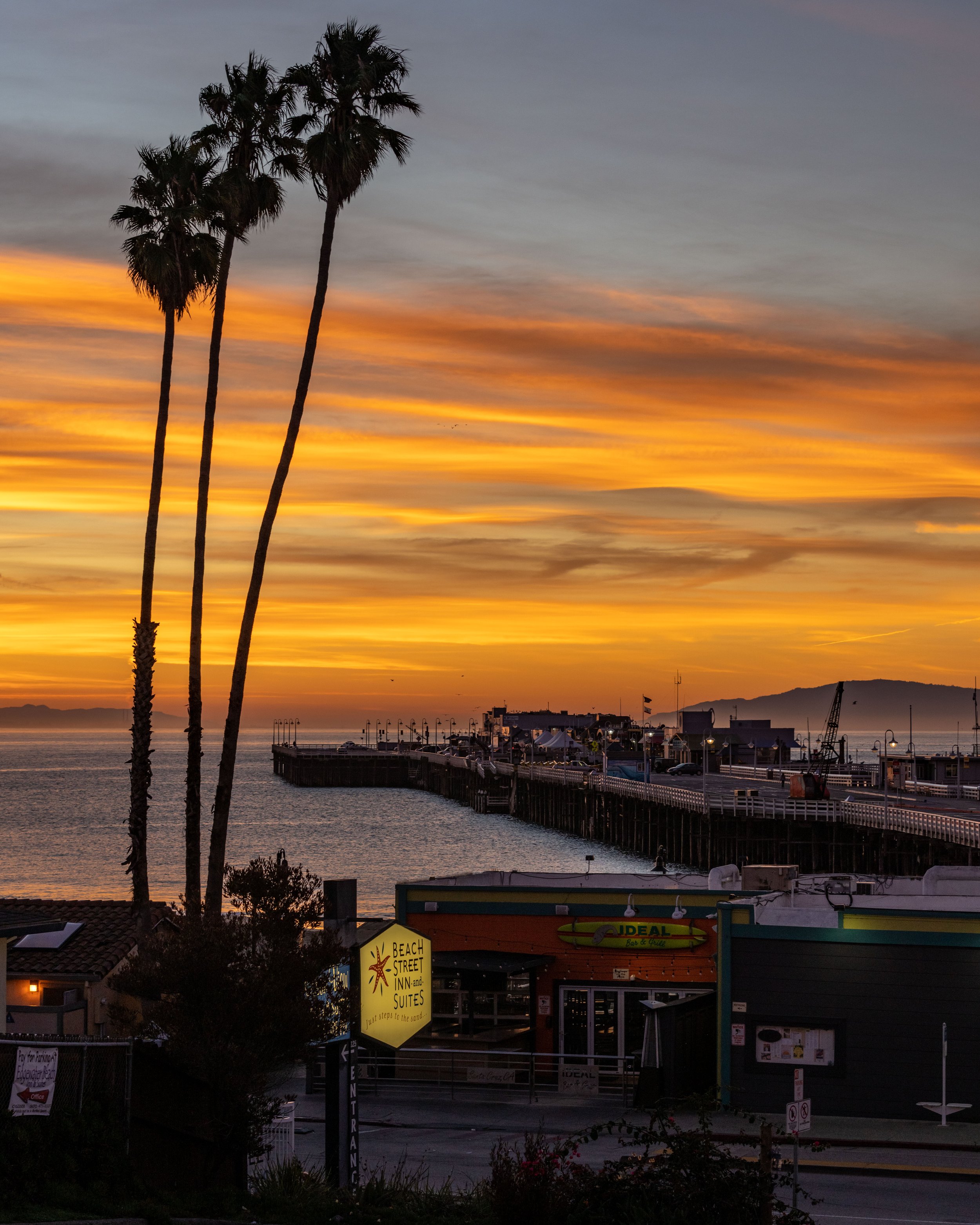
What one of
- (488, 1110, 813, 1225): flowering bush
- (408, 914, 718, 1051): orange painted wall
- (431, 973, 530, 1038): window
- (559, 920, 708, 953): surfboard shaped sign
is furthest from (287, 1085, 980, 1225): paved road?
(559, 920, 708, 953): surfboard shaped sign

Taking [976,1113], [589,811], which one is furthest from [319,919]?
[589,811]

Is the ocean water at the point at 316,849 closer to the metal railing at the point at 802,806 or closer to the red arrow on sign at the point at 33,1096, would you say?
the metal railing at the point at 802,806

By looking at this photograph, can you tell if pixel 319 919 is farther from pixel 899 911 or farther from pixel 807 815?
pixel 807 815

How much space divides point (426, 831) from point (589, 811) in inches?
792

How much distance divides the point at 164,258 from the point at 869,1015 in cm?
2627

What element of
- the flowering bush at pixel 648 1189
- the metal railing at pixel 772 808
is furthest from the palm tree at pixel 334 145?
the metal railing at pixel 772 808

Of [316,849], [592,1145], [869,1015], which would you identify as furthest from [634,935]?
[316,849]

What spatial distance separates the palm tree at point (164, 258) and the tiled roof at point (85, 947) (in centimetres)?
336

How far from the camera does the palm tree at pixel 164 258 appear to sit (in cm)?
3903

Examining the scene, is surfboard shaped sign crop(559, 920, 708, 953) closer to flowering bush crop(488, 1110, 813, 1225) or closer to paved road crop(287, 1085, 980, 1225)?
paved road crop(287, 1085, 980, 1225)

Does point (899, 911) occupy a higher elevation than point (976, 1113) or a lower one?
higher

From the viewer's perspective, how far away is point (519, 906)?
109ft

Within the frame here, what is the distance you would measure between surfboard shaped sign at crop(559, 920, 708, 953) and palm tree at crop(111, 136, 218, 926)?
12667mm

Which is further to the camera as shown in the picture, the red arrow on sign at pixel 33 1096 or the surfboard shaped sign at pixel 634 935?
the surfboard shaped sign at pixel 634 935
